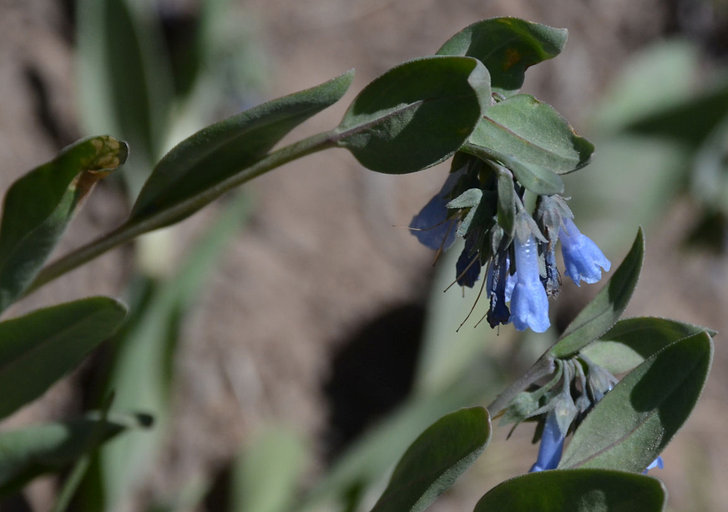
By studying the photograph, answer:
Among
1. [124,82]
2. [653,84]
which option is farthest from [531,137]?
[653,84]

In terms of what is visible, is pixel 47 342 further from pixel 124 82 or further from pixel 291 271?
pixel 291 271

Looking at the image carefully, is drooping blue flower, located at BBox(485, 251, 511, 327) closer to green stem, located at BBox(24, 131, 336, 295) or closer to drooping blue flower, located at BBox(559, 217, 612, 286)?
drooping blue flower, located at BBox(559, 217, 612, 286)

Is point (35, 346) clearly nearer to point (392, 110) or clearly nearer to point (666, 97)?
point (392, 110)

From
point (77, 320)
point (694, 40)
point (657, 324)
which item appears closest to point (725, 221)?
point (694, 40)

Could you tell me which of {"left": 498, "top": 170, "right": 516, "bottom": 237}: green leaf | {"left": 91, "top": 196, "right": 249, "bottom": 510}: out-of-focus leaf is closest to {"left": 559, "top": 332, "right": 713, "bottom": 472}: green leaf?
{"left": 498, "top": 170, "right": 516, "bottom": 237}: green leaf

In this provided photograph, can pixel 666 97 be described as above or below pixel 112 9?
below

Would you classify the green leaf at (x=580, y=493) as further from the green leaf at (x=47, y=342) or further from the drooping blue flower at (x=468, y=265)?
the green leaf at (x=47, y=342)
